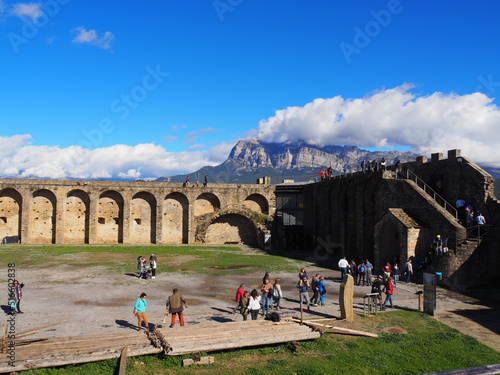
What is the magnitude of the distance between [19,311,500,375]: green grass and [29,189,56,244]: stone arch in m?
36.9

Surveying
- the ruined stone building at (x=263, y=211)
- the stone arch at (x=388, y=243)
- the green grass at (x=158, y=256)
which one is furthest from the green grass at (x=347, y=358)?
the green grass at (x=158, y=256)

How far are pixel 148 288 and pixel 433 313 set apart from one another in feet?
46.7

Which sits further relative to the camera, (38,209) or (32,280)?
(38,209)

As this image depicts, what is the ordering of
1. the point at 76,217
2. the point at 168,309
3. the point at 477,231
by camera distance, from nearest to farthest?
the point at 168,309, the point at 477,231, the point at 76,217

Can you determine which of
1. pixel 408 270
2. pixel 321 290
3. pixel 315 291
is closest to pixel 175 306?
pixel 315 291

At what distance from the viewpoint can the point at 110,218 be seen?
46375 millimetres

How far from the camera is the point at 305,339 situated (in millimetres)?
14023

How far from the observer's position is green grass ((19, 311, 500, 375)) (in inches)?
467

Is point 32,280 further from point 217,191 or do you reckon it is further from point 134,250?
point 217,191

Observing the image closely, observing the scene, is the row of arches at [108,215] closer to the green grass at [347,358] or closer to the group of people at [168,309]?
the group of people at [168,309]

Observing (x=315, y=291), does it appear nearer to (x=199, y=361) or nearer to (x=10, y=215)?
(x=199, y=361)

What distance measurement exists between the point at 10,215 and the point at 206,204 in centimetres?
2077

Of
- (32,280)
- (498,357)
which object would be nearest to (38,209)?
(32,280)

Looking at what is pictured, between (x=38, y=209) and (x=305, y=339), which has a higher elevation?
(x=38, y=209)
